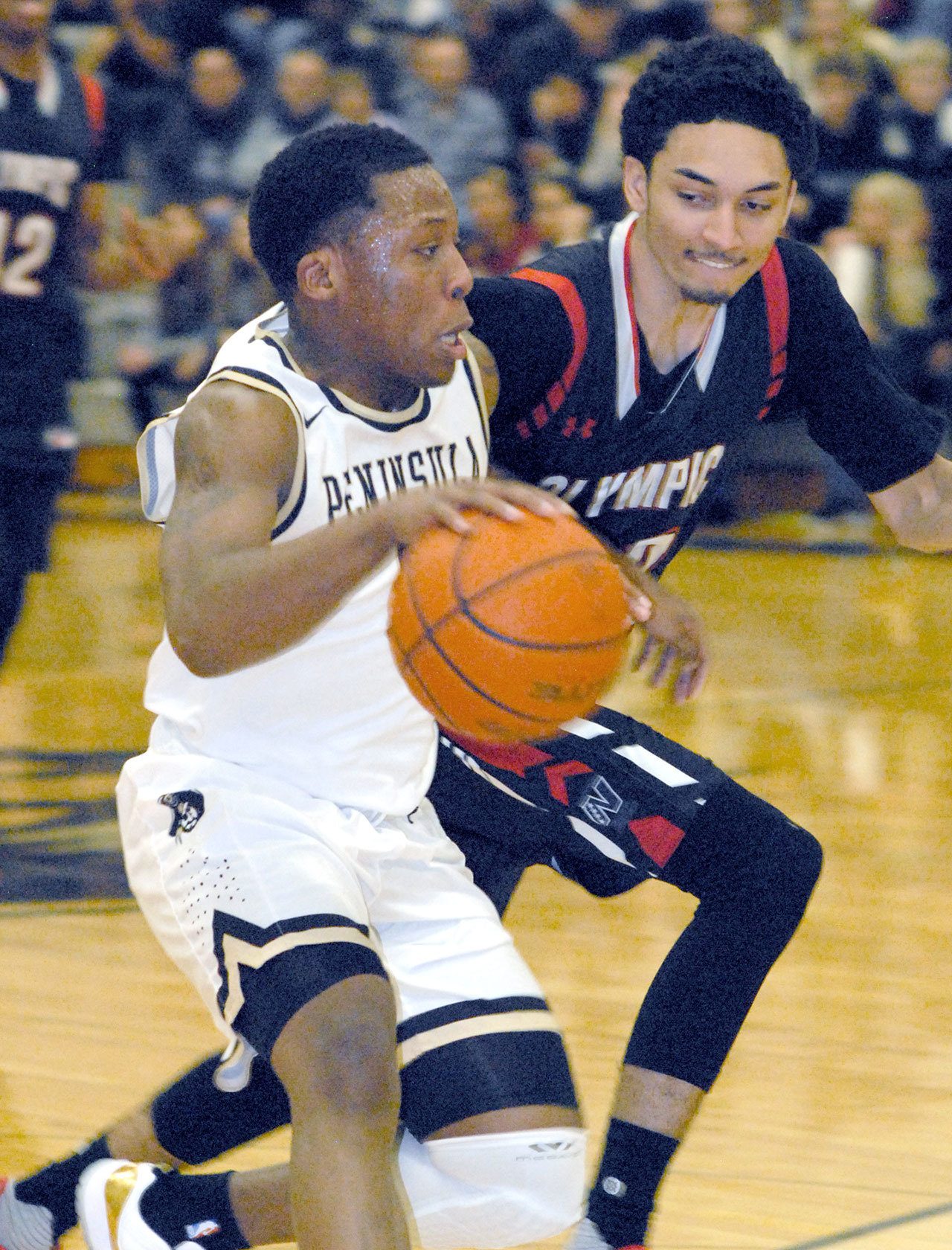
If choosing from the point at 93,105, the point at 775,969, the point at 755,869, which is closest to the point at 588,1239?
the point at 755,869

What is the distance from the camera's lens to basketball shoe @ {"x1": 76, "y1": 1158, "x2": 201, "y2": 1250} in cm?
260

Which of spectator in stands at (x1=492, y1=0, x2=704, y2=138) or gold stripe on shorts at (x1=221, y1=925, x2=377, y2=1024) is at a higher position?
gold stripe on shorts at (x1=221, y1=925, x2=377, y2=1024)

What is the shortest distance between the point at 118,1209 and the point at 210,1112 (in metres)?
0.19

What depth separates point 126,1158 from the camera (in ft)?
9.12

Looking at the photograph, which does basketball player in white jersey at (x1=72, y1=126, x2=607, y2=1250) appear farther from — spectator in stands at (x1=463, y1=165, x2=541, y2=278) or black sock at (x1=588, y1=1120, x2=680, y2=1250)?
spectator in stands at (x1=463, y1=165, x2=541, y2=278)

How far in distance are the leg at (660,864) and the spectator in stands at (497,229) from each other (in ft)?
20.7

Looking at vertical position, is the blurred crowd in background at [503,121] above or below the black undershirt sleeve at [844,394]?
below

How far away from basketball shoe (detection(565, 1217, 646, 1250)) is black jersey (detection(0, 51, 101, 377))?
310 centimetres

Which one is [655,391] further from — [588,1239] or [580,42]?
[580,42]

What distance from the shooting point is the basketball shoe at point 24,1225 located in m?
2.80

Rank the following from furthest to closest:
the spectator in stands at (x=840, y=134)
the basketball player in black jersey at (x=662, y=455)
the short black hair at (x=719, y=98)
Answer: the spectator in stands at (x=840, y=134)
the short black hair at (x=719, y=98)
the basketball player in black jersey at (x=662, y=455)

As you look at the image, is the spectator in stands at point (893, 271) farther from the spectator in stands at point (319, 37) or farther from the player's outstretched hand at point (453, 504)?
the player's outstretched hand at point (453, 504)

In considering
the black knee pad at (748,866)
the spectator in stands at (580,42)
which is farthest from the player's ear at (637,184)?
the spectator in stands at (580,42)

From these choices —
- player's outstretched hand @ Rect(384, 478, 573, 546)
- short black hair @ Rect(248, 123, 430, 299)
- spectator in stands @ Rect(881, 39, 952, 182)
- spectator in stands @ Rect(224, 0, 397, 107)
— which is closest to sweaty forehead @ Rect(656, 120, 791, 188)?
short black hair @ Rect(248, 123, 430, 299)
